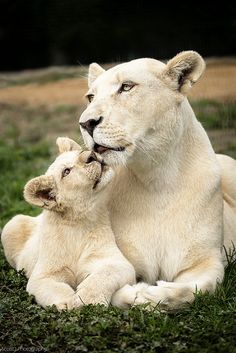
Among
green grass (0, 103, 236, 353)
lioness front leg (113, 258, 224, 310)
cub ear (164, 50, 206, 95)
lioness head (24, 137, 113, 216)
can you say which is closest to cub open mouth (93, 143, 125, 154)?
lioness head (24, 137, 113, 216)

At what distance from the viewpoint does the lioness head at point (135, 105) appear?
6.15 meters

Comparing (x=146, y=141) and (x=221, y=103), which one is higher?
(x=146, y=141)

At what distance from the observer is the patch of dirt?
1312 centimetres

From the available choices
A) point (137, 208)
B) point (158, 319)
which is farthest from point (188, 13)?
→ point (158, 319)

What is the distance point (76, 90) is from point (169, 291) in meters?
11.0

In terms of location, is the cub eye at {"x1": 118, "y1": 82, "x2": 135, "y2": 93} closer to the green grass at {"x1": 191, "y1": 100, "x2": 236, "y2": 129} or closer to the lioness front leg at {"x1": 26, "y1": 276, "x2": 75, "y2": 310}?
the lioness front leg at {"x1": 26, "y1": 276, "x2": 75, "y2": 310}

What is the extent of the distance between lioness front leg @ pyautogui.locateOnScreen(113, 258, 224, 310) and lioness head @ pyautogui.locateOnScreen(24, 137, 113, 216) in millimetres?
777

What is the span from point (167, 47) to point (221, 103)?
2.91 metres

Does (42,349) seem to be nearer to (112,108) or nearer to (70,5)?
(112,108)

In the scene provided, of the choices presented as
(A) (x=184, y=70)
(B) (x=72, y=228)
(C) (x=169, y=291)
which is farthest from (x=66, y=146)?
(C) (x=169, y=291)

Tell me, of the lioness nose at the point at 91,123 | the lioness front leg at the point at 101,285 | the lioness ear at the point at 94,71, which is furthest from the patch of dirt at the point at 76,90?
the lioness front leg at the point at 101,285

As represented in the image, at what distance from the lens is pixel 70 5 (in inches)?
633

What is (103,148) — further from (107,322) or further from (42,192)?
(107,322)

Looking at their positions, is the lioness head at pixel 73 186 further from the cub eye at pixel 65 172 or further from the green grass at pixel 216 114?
the green grass at pixel 216 114
